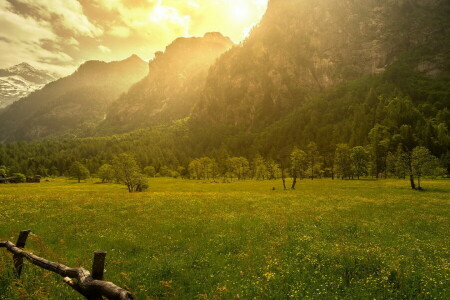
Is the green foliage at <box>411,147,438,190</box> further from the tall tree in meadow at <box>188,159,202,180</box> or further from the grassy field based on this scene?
the tall tree in meadow at <box>188,159,202,180</box>

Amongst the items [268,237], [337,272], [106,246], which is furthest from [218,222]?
[337,272]

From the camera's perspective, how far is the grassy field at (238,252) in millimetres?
10891

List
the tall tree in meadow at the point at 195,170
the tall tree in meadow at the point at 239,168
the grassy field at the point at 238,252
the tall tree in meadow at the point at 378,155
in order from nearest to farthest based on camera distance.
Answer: the grassy field at the point at 238,252 < the tall tree in meadow at the point at 378,155 < the tall tree in meadow at the point at 239,168 < the tall tree in meadow at the point at 195,170

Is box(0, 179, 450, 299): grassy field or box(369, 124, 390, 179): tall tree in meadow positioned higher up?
box(369, 124, 390, 179): tall tree in meadow

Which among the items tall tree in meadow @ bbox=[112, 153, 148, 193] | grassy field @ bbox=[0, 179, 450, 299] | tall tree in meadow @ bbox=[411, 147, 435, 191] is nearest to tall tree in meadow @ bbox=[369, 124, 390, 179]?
tall tree in meadow @ bbox=[411, 147, 435, 191]

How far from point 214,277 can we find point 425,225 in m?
24.9

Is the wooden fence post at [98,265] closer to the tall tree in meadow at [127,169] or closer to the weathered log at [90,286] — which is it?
the weathered log at [90,286]

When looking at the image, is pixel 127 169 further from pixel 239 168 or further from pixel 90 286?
pixel 239 168

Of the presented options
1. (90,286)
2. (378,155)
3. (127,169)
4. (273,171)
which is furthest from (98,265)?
(378,155)

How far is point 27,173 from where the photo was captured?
175375 millimetres

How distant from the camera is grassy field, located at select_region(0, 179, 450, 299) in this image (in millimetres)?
10891

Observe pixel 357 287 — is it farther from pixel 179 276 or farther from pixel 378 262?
pixel 179 276

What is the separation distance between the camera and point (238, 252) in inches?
627

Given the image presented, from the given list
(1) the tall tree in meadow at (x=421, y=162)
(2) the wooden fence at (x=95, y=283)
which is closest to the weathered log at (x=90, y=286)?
(2) the wooden fence at (x=95, y=283)
